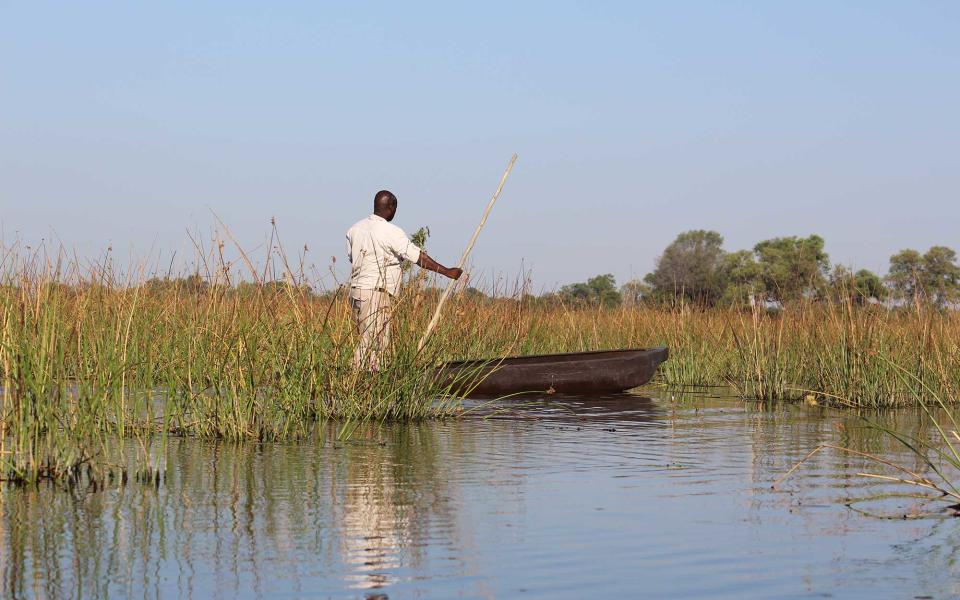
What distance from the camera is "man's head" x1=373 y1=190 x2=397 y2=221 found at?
10211 millimetres

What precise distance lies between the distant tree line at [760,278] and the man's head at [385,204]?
392 cm

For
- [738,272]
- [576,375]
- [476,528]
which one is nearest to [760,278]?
[738,272]

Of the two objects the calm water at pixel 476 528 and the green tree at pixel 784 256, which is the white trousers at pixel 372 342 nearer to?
the calm water at pixel 476 528

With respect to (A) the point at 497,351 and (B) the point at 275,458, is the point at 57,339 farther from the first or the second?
(A) the point at 497,351

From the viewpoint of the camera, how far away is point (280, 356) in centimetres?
729

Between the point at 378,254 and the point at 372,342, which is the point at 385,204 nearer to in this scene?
the point at 378,254

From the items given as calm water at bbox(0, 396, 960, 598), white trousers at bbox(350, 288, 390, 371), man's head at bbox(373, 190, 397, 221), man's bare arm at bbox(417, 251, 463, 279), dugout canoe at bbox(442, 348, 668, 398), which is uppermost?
man's head at bbox(373, 190, 397, 221)

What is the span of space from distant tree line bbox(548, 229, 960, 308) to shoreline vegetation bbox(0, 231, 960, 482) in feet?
0.48

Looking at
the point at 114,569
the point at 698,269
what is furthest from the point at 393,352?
the point at 698,269

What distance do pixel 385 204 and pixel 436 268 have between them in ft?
3.84

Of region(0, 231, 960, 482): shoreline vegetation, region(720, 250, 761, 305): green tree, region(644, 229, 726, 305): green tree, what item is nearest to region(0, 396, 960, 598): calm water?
region(0, 231, 960, 482): shoreline vegetation

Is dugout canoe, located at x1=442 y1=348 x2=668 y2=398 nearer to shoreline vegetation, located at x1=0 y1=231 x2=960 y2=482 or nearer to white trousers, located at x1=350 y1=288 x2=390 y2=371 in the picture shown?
shoreline vegetation, located at x1=0 y1=231 x2=960 y2=482

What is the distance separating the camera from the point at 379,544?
4.05 m

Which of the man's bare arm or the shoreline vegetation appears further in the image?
the man's bare arm
